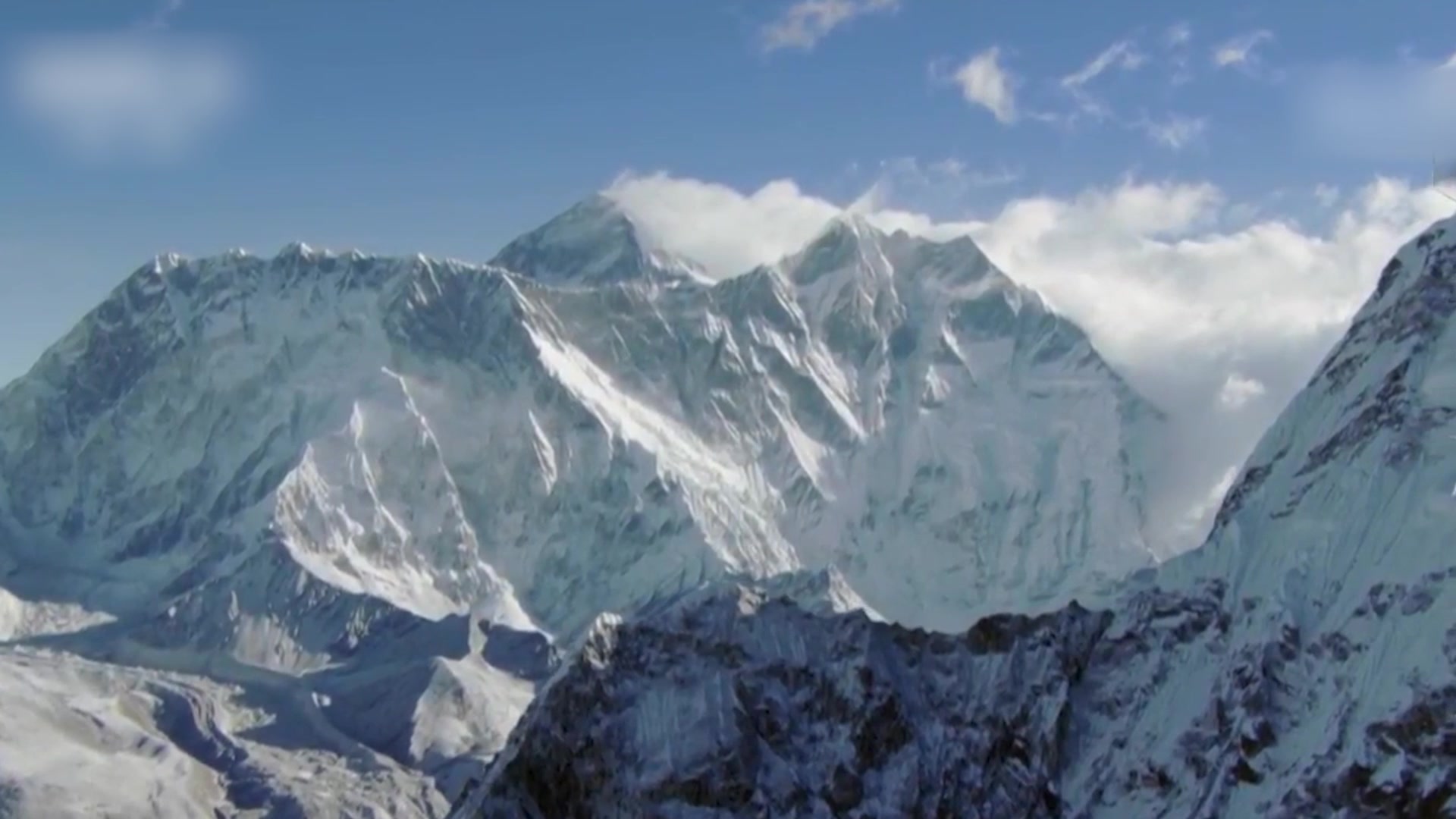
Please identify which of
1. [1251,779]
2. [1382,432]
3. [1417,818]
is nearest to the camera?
[1417,818]

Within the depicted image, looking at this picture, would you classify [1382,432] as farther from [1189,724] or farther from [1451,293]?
[1189,724]

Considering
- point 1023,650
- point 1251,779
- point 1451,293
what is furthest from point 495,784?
point 1451,293

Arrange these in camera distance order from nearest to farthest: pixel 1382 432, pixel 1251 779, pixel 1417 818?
pixel 1417 818, pixel 1251 779, pixel 1382 432

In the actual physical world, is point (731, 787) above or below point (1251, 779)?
below

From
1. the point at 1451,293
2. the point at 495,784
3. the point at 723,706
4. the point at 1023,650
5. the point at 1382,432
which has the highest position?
the point at 1451,293

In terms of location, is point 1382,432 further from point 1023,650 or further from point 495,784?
point 495,784

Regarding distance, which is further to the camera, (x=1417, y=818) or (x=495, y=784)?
(x=495, y=784)
